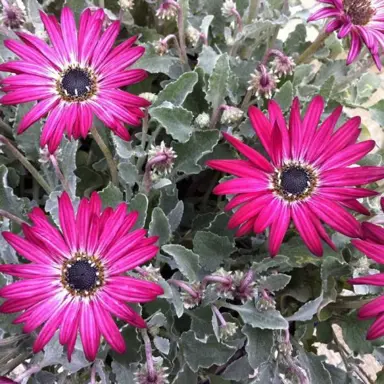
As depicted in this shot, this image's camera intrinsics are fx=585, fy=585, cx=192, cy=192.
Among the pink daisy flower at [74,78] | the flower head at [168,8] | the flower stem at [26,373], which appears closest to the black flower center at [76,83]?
the pink daisy flower at [74,78]

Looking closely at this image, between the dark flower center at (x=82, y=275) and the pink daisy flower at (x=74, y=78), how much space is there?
81 mm

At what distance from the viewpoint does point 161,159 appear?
46 centimetres

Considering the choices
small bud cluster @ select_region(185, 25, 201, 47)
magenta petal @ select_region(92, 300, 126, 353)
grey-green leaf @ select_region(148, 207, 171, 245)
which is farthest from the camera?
small bud cluster @ select_region(185, 25, 201, 47)

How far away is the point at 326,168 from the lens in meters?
0.44

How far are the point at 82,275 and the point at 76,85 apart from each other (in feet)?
0.50

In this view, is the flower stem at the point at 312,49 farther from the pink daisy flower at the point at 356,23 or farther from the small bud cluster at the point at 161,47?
the small bud cluster at the point at 161,47

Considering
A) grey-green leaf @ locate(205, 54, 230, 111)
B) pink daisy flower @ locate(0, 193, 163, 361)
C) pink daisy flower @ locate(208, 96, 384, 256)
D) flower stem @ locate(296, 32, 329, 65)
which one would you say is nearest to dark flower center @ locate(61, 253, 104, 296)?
pink daisy flower @ locate(0, 193, 163, 361)

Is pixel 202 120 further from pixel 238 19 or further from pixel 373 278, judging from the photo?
pixel 373 278

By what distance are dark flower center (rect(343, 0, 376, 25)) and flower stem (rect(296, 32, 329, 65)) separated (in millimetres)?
44

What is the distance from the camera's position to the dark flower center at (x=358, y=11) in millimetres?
512

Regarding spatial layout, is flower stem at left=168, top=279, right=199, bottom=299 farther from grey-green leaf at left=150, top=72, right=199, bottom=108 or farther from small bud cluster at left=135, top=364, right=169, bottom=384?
grey-green leaf at left=150, top=72, right=199, bottom=108

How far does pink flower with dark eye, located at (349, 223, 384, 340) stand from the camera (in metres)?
0.37

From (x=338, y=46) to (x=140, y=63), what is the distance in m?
0.26

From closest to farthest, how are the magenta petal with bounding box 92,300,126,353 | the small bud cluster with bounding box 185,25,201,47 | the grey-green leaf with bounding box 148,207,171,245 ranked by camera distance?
the magenta petal with bounding box 92,300,126,353 → the grey-green leaf with bounding box 148,207,171,245 → the small bud cluster with bounding box 185,25,201,47
